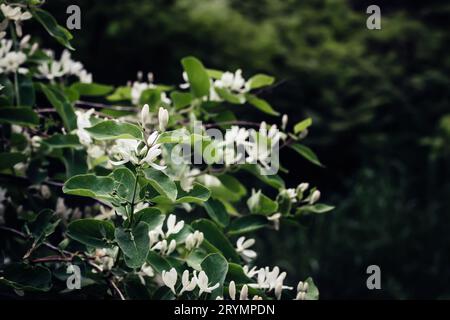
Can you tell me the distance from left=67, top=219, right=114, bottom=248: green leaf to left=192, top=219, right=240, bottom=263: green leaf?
0.27m

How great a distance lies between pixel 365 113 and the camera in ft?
16.5

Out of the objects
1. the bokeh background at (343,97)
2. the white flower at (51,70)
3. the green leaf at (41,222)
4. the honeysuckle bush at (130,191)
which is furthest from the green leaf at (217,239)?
the bokeh background at (343,97)

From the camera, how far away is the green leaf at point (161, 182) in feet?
3.32

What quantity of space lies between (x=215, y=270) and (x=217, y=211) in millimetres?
283

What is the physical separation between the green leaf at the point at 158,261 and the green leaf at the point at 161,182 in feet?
0.66

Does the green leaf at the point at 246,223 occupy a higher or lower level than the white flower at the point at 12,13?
lower

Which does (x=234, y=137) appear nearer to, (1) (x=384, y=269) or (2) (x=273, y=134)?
(2) (x=273, y=134)

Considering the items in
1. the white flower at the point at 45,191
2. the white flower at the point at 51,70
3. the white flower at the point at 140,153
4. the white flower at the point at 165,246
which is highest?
the white flower at the point at 51,70

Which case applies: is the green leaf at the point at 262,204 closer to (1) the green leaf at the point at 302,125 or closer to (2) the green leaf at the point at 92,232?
(1) the green leaf at the point at 302,125

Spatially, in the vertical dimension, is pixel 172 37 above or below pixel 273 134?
above

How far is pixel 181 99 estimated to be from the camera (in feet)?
5.20

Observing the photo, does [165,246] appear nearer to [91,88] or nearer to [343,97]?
[91,88]
